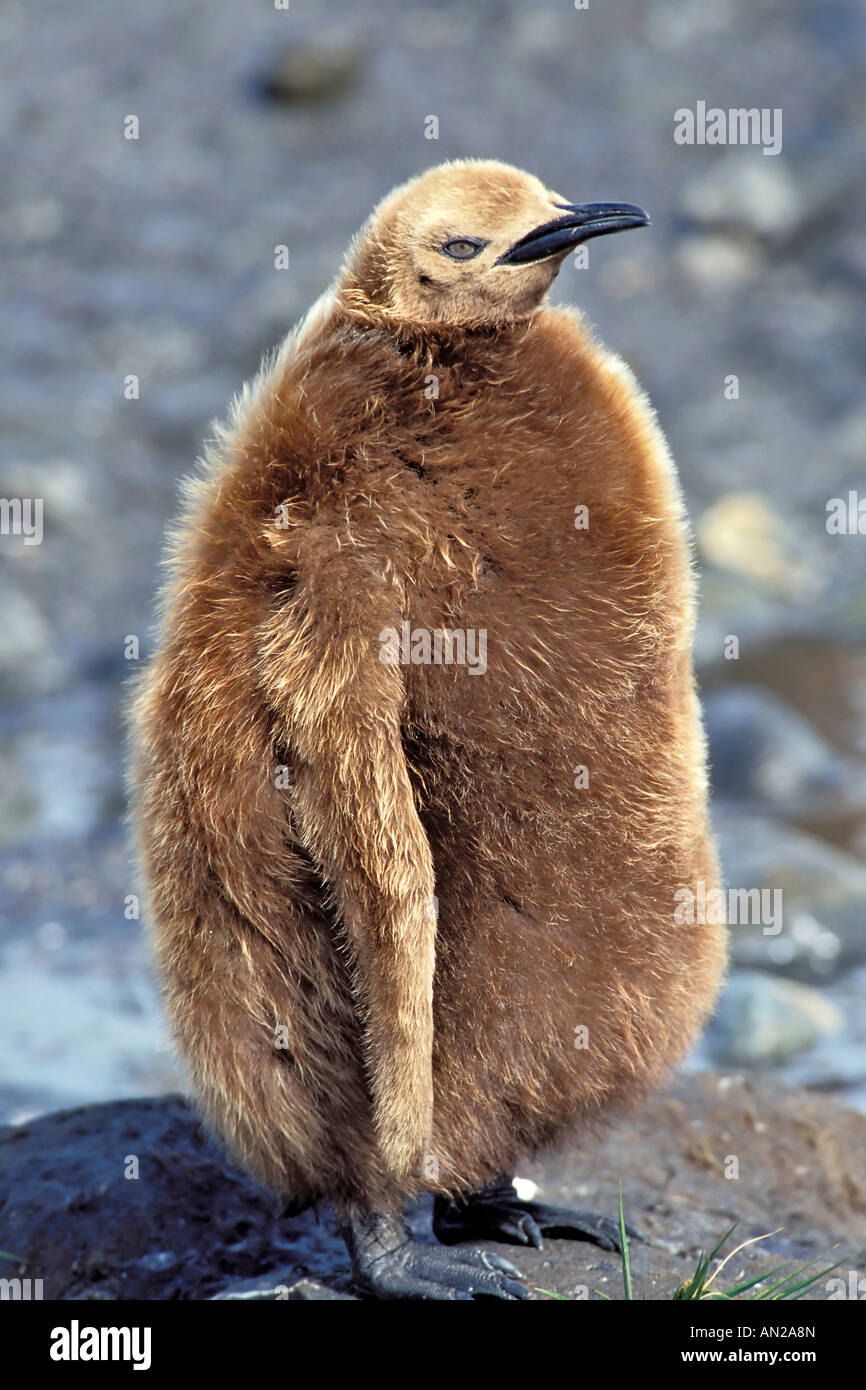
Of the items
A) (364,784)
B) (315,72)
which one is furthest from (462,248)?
(315,72)

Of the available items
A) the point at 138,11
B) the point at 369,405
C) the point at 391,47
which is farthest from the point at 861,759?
the point at 138,11

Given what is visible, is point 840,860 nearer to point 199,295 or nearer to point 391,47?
point 199,295

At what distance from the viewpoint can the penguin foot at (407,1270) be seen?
3021 millimetres

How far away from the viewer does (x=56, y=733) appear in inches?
317

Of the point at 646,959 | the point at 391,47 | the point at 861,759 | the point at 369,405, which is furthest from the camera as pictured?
the point at 391,47

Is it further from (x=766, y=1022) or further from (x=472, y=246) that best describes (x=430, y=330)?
(x=766, y=1022)

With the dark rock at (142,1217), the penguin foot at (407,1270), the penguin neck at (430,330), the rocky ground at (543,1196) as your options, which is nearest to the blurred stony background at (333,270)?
the rocky ground at (543,1196)

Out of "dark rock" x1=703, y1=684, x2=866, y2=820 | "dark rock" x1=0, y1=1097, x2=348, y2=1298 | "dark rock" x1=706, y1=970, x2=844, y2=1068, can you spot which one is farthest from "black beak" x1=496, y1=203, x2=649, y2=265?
"dark rock" x1=703, y1=684, x2=866, y2=820

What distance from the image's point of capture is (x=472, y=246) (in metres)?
→ 2.88

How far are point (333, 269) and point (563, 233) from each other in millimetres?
8139

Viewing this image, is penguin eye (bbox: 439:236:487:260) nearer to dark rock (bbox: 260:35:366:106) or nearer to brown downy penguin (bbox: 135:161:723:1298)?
brown downy penguin (bbox: 135:161:723:1298)

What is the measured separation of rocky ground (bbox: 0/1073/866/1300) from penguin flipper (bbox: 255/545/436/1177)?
740mm

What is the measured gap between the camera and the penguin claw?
342cm

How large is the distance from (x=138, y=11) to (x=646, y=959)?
39.2ft
